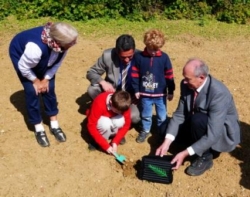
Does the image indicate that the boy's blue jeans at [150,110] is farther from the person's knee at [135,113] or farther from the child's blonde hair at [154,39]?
the child's blonde hair at [154,39]

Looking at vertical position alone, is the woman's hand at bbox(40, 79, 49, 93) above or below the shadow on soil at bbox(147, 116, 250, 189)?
above

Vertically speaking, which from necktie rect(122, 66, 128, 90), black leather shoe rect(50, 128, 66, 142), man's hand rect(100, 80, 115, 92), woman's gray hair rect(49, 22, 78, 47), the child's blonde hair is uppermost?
woman's gray hair rect(49, 22, 78, 47)

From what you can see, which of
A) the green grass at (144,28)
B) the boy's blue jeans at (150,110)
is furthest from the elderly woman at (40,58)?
the green grass at (144,28)

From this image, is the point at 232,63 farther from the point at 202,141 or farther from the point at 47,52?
the point at 47,52

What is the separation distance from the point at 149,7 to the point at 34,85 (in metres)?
4.41

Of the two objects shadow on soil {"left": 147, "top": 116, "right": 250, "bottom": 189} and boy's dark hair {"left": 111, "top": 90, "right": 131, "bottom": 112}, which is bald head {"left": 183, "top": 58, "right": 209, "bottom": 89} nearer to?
boy's dark hair {"left": 111, "top": 90, "right": 131, "bottom": 112}

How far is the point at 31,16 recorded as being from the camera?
8.48 m

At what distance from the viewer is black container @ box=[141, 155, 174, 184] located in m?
4.30

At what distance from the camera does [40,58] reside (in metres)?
4.34

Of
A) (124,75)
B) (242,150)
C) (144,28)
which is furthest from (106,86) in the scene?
(144,28)

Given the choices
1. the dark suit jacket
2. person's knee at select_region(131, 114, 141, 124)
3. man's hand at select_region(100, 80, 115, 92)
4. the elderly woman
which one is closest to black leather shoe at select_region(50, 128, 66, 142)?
the elderly woman

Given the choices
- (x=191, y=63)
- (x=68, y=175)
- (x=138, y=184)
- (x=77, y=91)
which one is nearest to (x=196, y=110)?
(x=191, y=63)

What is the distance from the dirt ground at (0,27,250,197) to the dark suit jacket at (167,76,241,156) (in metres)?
0.37

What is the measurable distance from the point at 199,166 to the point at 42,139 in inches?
71.1
